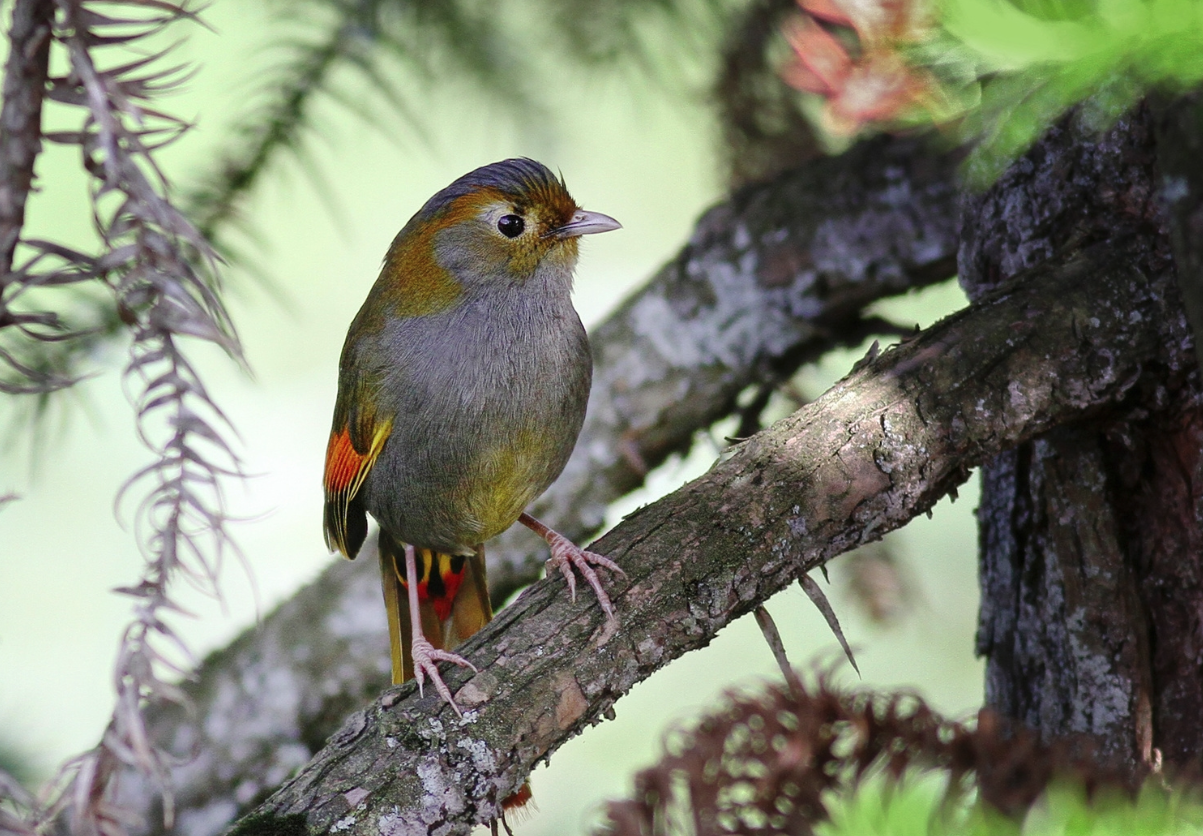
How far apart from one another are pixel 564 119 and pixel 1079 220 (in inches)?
47.5

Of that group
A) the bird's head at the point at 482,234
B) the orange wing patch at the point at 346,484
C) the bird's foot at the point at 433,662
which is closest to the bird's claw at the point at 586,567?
the bird's foot at the point at 433,662

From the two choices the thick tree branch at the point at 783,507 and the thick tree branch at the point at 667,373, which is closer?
the thick tree branch at the point at 783,507

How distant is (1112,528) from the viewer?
170cm

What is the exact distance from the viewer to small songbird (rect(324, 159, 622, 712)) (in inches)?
80.5

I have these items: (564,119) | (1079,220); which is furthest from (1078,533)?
(564,119)

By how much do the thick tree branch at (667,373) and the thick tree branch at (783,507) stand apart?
3.17 feet

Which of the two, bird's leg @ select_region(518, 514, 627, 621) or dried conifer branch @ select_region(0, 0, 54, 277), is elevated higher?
dried conifer branch @ select_region(0, 0, 54, 277)

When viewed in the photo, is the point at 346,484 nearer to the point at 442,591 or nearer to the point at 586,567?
the point at 442,591

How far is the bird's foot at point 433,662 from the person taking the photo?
57.7 inches

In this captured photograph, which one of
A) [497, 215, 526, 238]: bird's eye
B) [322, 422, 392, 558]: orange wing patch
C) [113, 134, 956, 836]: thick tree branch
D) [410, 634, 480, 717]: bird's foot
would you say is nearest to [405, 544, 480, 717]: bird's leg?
Answer: [410, 634, 480, 717]: bird's foot

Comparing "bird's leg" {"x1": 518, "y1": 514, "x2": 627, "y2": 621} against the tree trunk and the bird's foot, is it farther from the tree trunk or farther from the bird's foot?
the tree trunk

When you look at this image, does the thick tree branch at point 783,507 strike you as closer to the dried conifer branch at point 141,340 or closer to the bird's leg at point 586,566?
the bird's leg at point 586,566

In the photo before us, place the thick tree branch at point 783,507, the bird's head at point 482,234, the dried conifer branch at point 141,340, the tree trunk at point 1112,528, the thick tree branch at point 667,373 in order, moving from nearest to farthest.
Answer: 1. the dried conifer branch at point 141,340
2. the thick tree branch at point 783,507
3. the tree trunk at point 1112,528
4. the bird's head at point 482,234
5. the thick tree branch at point 667,373

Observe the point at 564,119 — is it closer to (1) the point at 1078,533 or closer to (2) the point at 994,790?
(1) the point at 1078,533
